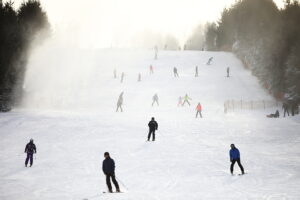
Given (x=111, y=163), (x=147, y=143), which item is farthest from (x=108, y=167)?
(x=147, y=143)

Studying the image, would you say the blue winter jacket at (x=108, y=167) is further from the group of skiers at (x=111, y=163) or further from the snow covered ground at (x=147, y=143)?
the snow covered ground at (x=147, y=143)

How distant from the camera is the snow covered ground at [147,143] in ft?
38.8

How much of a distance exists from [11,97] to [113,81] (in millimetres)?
15698

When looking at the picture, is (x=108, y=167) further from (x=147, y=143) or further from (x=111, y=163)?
(x=147, y=143)

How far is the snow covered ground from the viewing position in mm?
11838

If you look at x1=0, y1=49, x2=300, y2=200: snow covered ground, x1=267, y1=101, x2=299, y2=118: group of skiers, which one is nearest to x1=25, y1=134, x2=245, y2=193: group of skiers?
x1=0, y1=49, x2=300, y2=200: snow covered ground

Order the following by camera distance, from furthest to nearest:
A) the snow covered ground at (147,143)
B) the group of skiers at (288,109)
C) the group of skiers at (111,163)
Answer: the group of skiers at (288,109), the snow covered ground at (147,143), the group of skiers at (111,163)

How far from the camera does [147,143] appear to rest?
19.6 meters

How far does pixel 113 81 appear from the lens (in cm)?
4625

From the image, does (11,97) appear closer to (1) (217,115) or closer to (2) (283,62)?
(1) (217,115)

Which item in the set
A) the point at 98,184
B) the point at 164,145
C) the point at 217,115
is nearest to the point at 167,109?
the point at 217,115

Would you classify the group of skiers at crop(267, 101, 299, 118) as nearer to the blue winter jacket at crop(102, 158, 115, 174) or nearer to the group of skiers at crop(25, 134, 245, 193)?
the group of skiers at crop(25, 134, 245, 193)

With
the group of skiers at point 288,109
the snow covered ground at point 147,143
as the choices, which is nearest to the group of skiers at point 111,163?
the snow covered ground at point 147,143

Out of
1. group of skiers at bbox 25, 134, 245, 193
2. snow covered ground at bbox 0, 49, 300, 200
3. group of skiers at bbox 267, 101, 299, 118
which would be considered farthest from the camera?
group of skiers at bbox 267, 101, 299, 118
